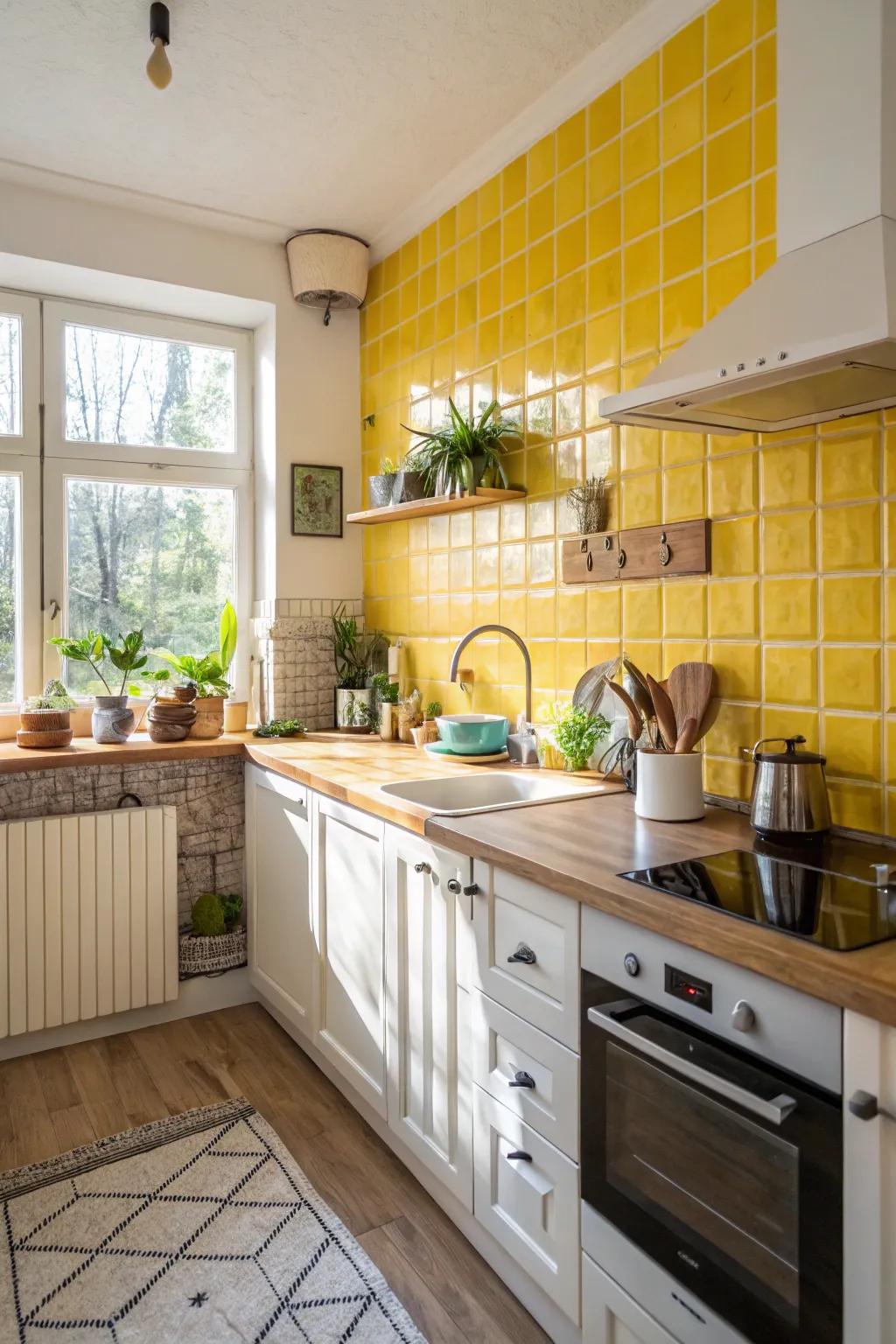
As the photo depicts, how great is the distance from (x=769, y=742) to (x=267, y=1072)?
1713 millimetres

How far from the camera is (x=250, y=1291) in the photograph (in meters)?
1.71

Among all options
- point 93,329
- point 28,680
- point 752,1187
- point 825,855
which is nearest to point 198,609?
point 28,680

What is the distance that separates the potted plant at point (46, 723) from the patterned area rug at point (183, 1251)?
1.16 m

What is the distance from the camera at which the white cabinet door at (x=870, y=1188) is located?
3.10 ft

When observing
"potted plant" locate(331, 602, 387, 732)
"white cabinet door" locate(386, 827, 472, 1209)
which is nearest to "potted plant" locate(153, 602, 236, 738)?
"potted plant" locate(331, 602, 387, 732)

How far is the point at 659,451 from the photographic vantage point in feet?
6.65

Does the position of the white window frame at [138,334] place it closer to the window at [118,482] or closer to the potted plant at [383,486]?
the window at [118,482]

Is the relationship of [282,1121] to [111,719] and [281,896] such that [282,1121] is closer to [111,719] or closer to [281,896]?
[281,896]

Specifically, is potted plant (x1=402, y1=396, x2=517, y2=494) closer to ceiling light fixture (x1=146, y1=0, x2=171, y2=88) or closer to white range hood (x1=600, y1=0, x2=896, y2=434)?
white range hood (x1=600, y1=0, x2=896, y2=434)

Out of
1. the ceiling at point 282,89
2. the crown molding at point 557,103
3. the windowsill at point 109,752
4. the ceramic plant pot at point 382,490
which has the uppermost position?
the ceiling at point 282,89

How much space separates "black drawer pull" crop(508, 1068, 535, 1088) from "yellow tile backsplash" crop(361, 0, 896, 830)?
72 cm

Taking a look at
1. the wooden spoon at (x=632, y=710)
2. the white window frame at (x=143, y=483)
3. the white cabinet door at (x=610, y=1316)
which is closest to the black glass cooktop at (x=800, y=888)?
the wooden spoon at (x=632, y=710)

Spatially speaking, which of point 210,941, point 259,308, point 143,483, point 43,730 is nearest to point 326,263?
point 259,308

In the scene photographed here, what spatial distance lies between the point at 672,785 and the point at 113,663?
2.08m
